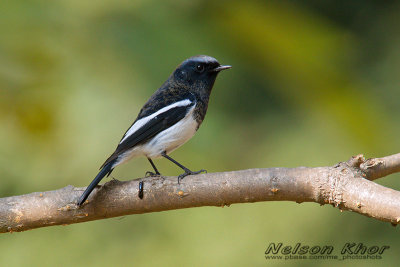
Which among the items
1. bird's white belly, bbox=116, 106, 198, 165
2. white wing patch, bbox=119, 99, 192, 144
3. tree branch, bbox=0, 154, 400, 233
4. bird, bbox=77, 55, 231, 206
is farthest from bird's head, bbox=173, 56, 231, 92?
tree branch, bbox=0, 154, 400, 233

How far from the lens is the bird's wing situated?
10.8 feet

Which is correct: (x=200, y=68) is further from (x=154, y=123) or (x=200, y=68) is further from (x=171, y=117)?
(x=154, y=123)

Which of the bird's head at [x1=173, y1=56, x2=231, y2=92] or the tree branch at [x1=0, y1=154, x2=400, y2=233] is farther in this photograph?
the bird's head at [x1=173, y1=56, x2=231, y2=92]

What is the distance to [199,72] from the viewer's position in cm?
374

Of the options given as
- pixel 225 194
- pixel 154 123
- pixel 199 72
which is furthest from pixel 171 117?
pixel 225 194

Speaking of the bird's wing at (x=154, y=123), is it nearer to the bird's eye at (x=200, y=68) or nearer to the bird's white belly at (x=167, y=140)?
the bird's white belly at (x=167, y=140)

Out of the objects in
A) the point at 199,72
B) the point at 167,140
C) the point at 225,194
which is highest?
the point at 199,72

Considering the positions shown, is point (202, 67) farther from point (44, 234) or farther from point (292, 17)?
point (44, 234)

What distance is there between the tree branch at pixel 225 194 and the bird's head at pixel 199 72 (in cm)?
113

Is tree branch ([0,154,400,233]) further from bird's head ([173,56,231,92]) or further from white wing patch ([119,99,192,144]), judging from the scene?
bird's head ([173,56,231,92])

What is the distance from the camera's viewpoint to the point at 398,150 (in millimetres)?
3494

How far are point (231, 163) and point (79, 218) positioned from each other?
4.81 feet

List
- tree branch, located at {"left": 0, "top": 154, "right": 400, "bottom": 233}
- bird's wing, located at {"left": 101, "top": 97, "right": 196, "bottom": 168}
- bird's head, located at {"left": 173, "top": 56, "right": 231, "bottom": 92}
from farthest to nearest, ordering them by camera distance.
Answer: bird's head, located at {"left": 173, "top": 56, "right": 231, "bottom": 92}, bird's wing, located at {"left": 101, "top": 97, "right": 196, "bottom": 168}, tree branch, located at {"left": 0, "top": 154, "right": 400, "bottom": 233}

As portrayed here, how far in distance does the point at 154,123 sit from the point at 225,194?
37.6 inches
